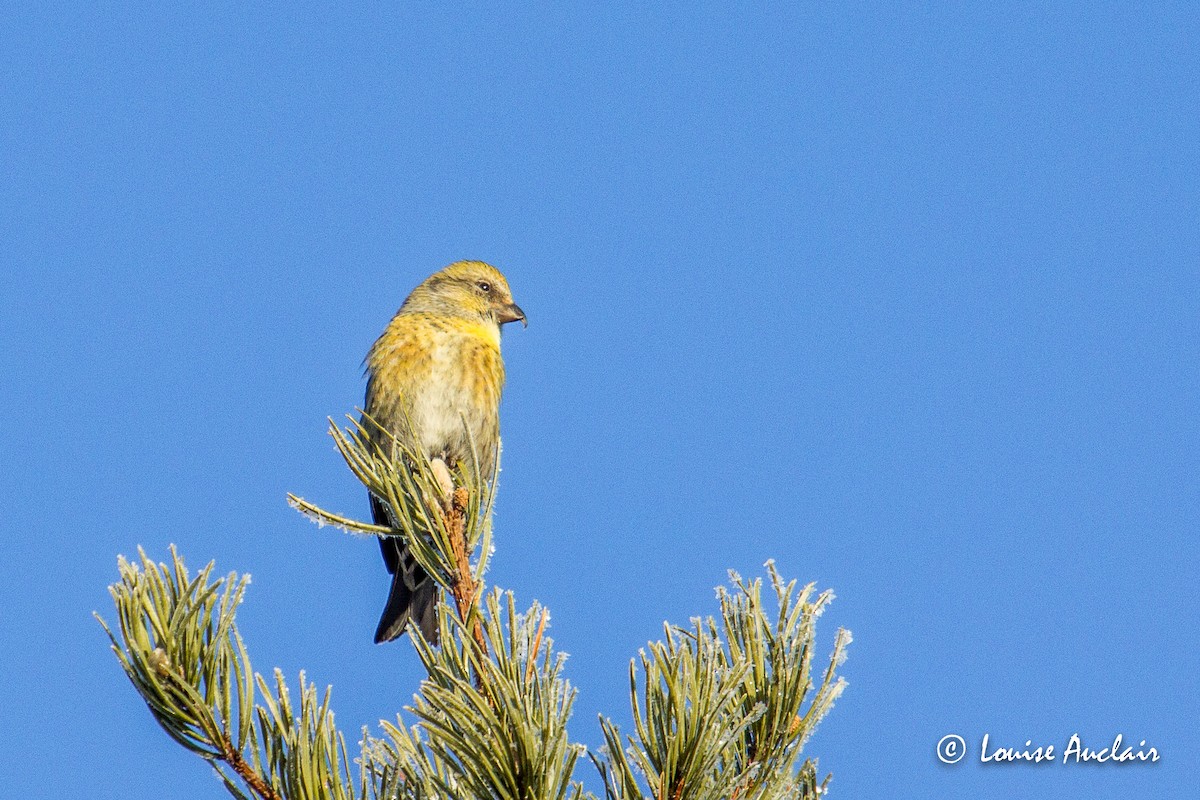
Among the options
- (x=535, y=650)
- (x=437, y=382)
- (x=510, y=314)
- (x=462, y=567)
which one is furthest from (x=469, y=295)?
(x=535, y=650)

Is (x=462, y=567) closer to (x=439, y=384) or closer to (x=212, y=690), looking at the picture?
(x=212, y=690)

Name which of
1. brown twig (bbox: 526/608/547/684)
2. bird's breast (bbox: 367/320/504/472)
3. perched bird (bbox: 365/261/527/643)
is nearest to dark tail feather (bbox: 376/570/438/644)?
perched bird (bbox: 365/261/527/643)

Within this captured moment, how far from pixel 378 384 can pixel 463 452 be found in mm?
548

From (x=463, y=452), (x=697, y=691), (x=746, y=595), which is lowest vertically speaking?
(x=697, y=691)

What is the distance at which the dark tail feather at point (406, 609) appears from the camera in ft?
13.5

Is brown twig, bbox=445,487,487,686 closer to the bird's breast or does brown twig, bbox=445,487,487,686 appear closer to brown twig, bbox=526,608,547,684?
brown twig, bbox=526,608,547,684

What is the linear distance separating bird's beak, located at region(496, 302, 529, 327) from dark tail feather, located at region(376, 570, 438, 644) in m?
1.92

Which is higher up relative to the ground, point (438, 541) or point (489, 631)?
point (438, 541)

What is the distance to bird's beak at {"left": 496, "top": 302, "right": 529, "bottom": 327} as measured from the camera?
19.9 ft

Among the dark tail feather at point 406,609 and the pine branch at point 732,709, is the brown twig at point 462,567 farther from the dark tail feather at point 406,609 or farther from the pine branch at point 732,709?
the dark tail feather at point 406,609

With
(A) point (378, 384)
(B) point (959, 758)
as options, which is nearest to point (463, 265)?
(A) point (378, 384)

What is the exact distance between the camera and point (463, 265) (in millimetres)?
6266

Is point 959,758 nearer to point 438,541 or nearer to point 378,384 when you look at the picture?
point 438,541

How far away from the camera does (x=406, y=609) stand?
4.24 meters
